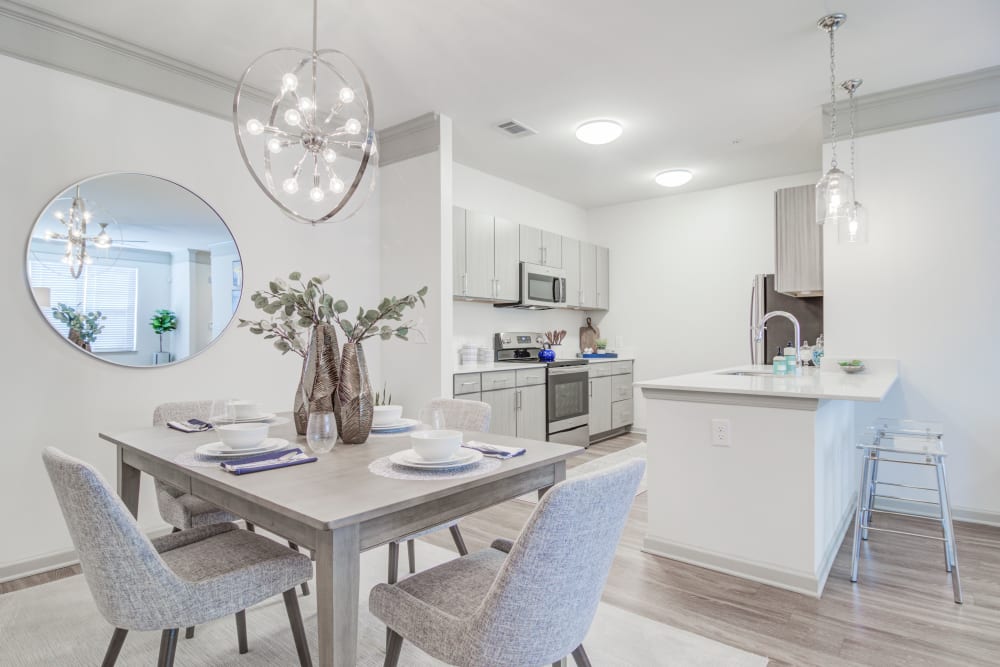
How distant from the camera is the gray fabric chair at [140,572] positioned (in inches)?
48.1

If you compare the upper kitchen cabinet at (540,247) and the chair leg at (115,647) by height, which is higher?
the upper kitchen cabinet at (540,247)

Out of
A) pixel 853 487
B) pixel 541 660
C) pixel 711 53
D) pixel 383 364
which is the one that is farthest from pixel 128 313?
pixel 853 487

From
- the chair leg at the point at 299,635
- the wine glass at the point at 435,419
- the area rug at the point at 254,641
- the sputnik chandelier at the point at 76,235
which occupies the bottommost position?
the area rug at the point at 254,641

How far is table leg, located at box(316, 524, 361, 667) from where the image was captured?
1.11m

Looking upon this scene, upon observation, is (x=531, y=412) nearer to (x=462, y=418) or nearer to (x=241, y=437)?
(x=462, y=418)

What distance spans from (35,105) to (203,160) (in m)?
0.77

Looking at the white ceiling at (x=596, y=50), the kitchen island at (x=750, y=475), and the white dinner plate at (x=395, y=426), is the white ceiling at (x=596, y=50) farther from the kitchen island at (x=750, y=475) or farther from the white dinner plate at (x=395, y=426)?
the white dinner plate at (x=395, y=426)

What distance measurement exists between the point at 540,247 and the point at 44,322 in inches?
152

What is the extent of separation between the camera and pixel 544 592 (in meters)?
1.08

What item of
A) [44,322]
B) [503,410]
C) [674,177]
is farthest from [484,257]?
[44,322]

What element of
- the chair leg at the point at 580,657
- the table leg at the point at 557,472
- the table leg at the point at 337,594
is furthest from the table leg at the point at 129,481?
the chair leg at the point at 580,657

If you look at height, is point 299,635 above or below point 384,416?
below

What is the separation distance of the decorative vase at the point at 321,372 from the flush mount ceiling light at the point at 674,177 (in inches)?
162

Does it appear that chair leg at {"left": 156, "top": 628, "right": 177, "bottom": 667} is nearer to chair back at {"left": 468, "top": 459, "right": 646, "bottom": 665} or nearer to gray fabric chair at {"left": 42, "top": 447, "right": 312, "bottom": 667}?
gray fabric chair at {"left": 42, "top": 447, "right": 312, "bottom": 667}
